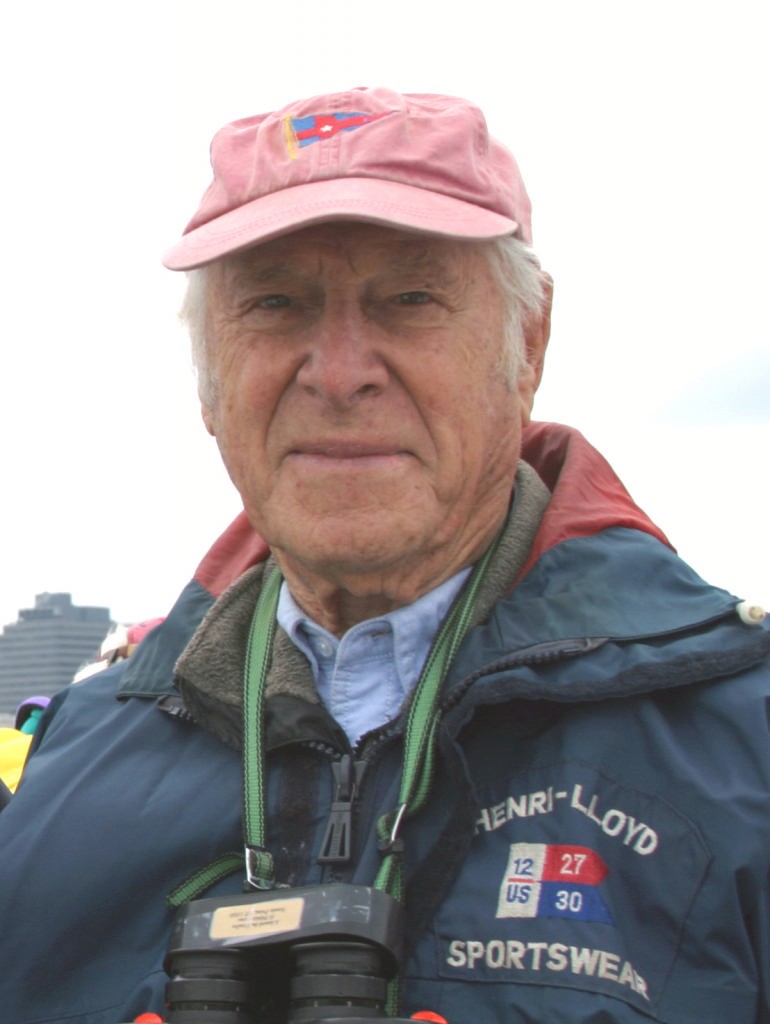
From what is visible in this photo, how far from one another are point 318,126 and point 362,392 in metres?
0.48

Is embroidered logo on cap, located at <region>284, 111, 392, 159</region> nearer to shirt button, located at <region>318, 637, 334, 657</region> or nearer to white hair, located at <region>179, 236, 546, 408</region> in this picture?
white hair, located at <region>179, 236, 546, 408</region>

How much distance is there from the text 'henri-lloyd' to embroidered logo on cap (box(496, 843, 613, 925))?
53mm

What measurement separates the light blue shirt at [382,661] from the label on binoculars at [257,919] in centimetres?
44

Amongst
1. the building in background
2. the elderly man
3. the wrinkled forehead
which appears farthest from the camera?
the building in background

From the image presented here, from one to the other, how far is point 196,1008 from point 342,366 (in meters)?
1.05

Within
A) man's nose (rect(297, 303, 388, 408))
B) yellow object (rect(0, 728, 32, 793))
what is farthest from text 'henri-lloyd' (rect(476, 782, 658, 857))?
Result: yellow object (rect(0, 728, 32, 793))

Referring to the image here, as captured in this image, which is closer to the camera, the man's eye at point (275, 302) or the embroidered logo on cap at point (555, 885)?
the embroidered logo on cap at point (555, 885)

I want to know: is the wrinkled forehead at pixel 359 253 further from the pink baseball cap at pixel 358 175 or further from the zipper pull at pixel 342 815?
the zipper pull at pixel 342 815

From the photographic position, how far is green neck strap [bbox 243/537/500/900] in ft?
7.27

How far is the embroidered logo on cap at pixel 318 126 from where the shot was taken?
2367 millimetres

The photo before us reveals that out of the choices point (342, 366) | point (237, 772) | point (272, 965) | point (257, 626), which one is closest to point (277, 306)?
point (342, 366)

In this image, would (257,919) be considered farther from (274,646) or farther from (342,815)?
(274,646)

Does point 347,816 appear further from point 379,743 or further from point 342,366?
point 342,366

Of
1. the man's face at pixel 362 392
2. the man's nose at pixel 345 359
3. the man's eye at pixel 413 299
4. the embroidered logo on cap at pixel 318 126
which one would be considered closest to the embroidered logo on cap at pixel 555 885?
the man's face at pixel 362 392
